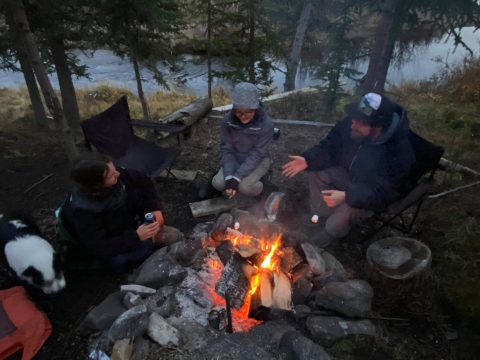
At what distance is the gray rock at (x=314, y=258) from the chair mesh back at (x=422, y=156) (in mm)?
1235

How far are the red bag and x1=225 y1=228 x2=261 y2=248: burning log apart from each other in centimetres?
158

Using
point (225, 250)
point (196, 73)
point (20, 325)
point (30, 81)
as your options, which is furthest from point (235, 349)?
point (196, 73)

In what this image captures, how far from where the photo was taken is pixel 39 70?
3.48 meters

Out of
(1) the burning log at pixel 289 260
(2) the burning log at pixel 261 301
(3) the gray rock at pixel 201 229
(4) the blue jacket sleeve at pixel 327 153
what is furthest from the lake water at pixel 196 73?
(2) the burning log at pixel 261 301

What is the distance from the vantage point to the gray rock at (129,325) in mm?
2154

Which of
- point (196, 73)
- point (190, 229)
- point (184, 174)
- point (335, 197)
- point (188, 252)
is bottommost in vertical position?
point (196, 73)

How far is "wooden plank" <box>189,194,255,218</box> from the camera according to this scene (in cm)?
367

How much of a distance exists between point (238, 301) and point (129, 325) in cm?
80

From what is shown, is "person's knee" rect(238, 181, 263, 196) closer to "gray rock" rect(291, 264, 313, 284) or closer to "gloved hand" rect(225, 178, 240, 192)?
"gloved hand" rect(225, 178, 240, 192)

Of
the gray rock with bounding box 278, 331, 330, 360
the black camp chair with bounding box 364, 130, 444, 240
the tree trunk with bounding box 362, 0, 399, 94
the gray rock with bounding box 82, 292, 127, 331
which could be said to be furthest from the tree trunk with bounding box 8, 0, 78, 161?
the tree trunk with bounding box 362, 0, 399, 94

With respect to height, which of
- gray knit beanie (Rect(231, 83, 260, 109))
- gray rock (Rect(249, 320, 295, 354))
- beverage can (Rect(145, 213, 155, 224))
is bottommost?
gray rock (Rect(249, 320, 295, 354))

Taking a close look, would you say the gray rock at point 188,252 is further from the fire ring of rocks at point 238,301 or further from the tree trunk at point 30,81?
the tree trunk at point 30,81

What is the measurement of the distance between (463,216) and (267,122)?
239 cm

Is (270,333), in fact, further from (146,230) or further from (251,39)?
(251,39)
